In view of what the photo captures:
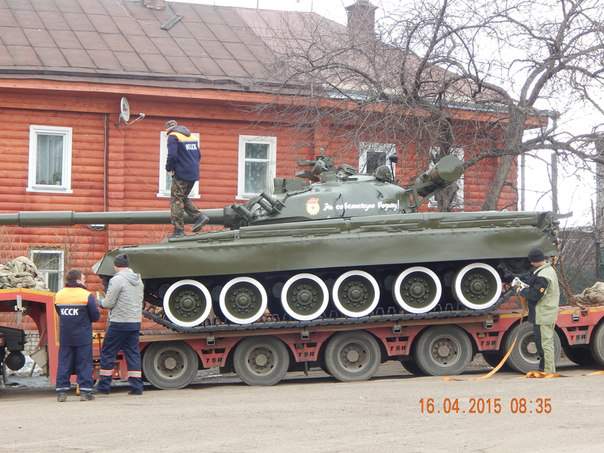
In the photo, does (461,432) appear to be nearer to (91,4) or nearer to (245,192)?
(245,192)

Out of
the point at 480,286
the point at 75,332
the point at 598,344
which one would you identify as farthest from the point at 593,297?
the point at 75,332

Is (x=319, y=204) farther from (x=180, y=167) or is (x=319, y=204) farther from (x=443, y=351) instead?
(x=443, y=351)

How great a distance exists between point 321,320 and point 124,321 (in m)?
2.47

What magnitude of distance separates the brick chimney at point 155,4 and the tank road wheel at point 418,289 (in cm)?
1676

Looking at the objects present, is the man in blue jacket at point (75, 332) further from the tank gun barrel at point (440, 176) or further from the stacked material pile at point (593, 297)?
the stacked material pile at point (593, 297)

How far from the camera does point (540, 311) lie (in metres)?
14.6

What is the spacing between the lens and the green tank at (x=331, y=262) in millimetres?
14258

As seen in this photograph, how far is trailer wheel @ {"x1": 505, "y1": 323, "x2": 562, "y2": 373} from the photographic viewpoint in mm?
15320

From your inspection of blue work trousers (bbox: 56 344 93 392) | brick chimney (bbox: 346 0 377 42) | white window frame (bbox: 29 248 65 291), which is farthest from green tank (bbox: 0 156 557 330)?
white window frame (bbox: 29 248 65 291)

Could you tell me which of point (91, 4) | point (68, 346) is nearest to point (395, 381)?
point (68, 346)

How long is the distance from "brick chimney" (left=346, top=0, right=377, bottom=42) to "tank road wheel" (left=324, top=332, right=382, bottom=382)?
300 inches

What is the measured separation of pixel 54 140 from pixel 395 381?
13018 mm

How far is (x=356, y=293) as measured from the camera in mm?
14586
